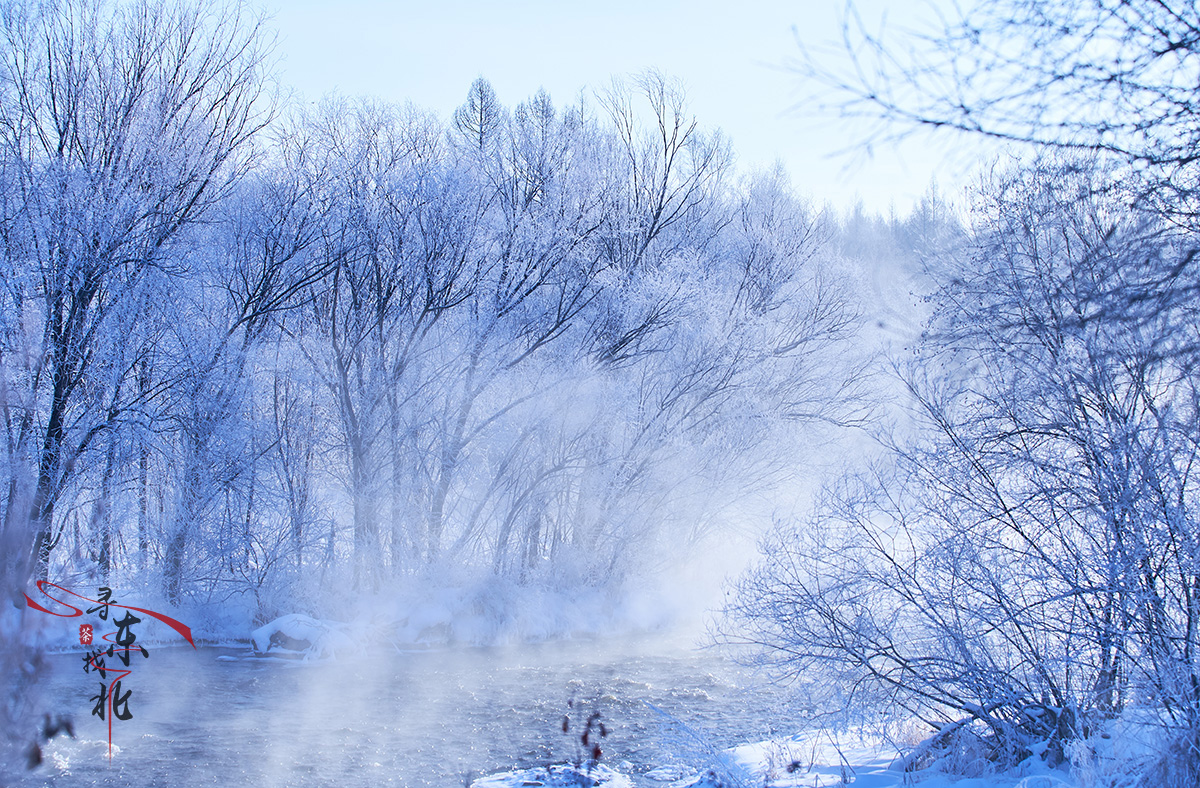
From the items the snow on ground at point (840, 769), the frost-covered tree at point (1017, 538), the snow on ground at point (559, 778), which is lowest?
the snow on ground at point (559, 778)

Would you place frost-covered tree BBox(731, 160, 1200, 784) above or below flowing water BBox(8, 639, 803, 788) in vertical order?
above

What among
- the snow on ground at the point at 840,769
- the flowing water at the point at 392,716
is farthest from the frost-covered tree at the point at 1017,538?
the flowing water at the point at 392,716

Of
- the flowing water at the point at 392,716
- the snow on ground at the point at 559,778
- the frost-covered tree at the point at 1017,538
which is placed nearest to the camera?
the frost-covered tree at the point at 1017,538

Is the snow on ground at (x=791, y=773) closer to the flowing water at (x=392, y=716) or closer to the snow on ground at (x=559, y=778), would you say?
the snow on ground at (x=559, y=778)

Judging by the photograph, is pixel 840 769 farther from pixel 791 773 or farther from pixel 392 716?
pixel 392 716

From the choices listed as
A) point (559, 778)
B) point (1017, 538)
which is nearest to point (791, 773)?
point (559, 778)

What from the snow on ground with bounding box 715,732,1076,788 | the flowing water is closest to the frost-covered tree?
the snow on ground with bounding box 715,732,1076,788

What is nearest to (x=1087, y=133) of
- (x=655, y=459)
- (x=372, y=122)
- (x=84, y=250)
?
(x=84, y=250)

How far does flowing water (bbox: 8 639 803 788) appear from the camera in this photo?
24.6ft

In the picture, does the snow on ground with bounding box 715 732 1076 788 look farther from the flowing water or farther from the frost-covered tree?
the flowing water

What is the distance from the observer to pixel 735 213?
20.7 metres

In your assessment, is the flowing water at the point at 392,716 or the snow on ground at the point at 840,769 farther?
the flowing water at the point at 392,716

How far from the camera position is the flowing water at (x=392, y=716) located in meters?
7.51

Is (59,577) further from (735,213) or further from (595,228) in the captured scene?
(735,213)
